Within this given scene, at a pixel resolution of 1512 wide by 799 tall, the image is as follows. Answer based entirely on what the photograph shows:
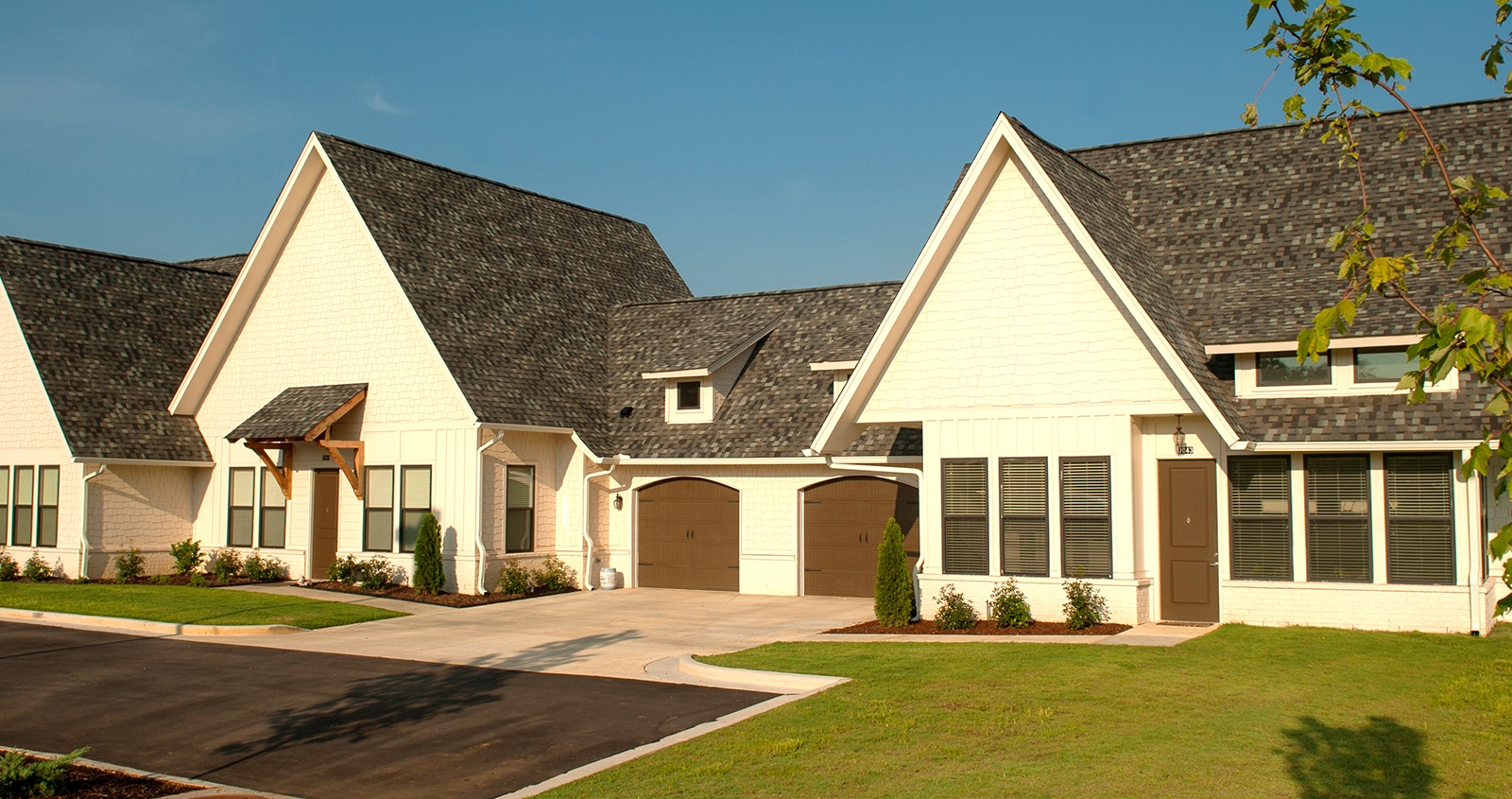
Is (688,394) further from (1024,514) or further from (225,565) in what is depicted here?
(225,565)

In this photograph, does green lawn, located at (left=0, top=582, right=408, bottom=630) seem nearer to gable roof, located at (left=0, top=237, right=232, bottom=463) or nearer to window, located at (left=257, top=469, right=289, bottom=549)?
window, located at (left=257, top=469, right=289, bottom=549)

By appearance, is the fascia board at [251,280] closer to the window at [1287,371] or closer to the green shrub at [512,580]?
the green shrub at [512,580]

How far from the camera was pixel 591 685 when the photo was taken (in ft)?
43.4

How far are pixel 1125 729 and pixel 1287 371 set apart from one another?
8784 millimetres

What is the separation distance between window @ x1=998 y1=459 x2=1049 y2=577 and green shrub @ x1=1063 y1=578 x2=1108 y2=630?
56cm

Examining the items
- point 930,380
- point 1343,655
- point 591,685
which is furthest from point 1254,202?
point 591,685

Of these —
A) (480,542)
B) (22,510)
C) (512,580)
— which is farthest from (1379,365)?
(22,510)

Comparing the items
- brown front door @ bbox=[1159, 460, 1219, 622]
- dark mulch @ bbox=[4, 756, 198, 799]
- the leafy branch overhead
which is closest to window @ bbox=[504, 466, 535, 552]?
brown front door @ bbox=[1159, 460, 1219, 622]

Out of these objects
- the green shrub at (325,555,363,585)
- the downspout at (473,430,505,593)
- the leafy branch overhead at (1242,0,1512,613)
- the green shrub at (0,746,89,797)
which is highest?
the leafy branch overhead at (1242,0,1512,613)

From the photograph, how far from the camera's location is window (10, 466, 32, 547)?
84.9 ft

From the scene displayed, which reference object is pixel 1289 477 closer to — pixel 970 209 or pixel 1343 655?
pixel 1343 655

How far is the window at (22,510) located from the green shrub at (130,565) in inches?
95.9

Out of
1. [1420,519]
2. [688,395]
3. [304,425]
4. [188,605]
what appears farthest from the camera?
[688,395]

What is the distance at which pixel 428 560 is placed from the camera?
72.0ft
